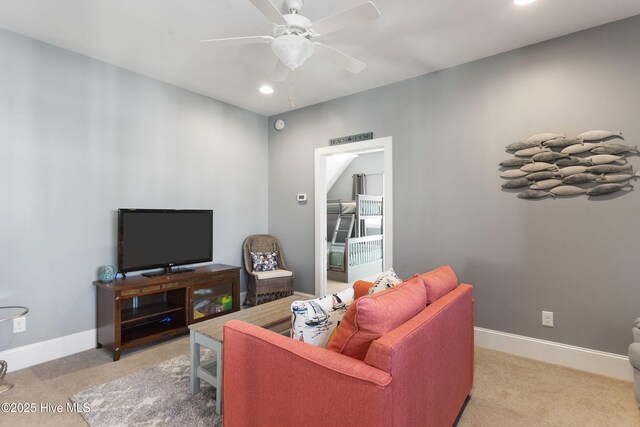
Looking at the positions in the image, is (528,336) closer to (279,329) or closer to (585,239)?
(585,239)

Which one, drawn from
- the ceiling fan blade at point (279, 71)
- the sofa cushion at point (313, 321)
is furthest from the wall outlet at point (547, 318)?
the ceiling fan blade at point (279, 71)

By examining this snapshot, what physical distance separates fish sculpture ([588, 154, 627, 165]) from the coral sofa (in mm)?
1778

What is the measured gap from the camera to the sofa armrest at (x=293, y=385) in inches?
43.0

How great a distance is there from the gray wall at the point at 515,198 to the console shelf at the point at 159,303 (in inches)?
78.6

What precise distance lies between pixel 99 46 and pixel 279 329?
113 inches

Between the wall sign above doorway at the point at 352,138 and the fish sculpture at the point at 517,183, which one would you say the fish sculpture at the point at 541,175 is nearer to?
the fish sculpture at the point at 517,183

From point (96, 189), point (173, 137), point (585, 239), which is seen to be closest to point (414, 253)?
point (585, 239)

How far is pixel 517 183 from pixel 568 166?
0.37 m

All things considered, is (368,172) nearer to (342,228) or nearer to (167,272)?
(342,228)

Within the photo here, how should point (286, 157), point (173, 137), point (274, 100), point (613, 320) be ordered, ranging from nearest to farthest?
point (613, 320)
point (173, 137)
point (274, 100)
point (286, 157)

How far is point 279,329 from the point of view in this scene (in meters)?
2.29

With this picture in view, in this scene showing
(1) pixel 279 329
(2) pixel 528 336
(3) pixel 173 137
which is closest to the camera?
(1) pixel 279 329

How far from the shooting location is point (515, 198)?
2844 mm

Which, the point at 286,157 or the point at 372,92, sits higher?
the point at 372,92
